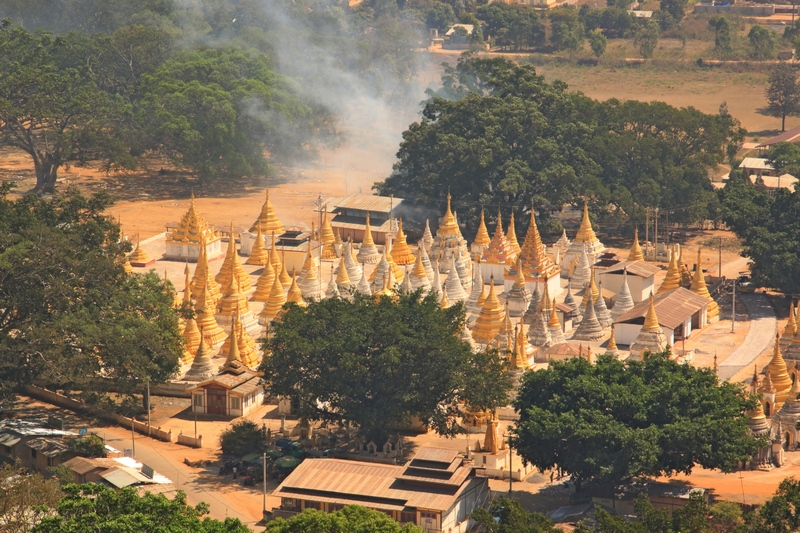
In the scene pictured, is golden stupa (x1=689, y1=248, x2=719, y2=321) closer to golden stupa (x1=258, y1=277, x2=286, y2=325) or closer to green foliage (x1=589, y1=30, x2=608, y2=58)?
golden stupa (x1=258, y1=277, x2=286, y2=325)

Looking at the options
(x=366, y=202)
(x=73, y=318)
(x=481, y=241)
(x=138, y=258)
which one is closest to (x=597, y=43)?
(x=366, y=202)

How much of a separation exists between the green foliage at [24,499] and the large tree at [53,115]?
213 ft

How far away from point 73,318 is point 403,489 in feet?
67.3

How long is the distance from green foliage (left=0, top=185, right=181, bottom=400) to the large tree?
144 ft

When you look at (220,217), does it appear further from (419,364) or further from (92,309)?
(419,364)

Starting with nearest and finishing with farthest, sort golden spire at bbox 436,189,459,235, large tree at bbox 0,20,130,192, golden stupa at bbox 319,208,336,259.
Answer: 1. golden spire at bbox 436,189,459,235
2. golden stupa at bbox 319,208,336,259
3. large tree at bbox 0,20,130,192

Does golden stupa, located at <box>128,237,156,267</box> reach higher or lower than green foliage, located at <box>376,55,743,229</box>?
lower

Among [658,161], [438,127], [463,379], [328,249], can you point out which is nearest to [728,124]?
[658,161]

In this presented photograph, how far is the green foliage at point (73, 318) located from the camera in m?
78.4

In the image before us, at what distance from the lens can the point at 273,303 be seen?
96.0 metres

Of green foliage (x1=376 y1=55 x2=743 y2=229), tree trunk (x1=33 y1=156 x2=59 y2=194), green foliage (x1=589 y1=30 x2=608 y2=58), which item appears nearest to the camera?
green foliage (x1=376 y1=55 x2=743 y2=229)

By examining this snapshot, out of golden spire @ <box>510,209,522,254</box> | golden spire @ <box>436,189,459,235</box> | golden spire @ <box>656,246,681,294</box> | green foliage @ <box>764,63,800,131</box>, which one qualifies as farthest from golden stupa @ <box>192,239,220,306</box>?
green foliage @ <box>764,63,800,131</box>

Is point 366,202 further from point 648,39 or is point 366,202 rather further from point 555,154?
point 648,39

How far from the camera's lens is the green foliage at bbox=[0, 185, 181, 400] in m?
78.4
